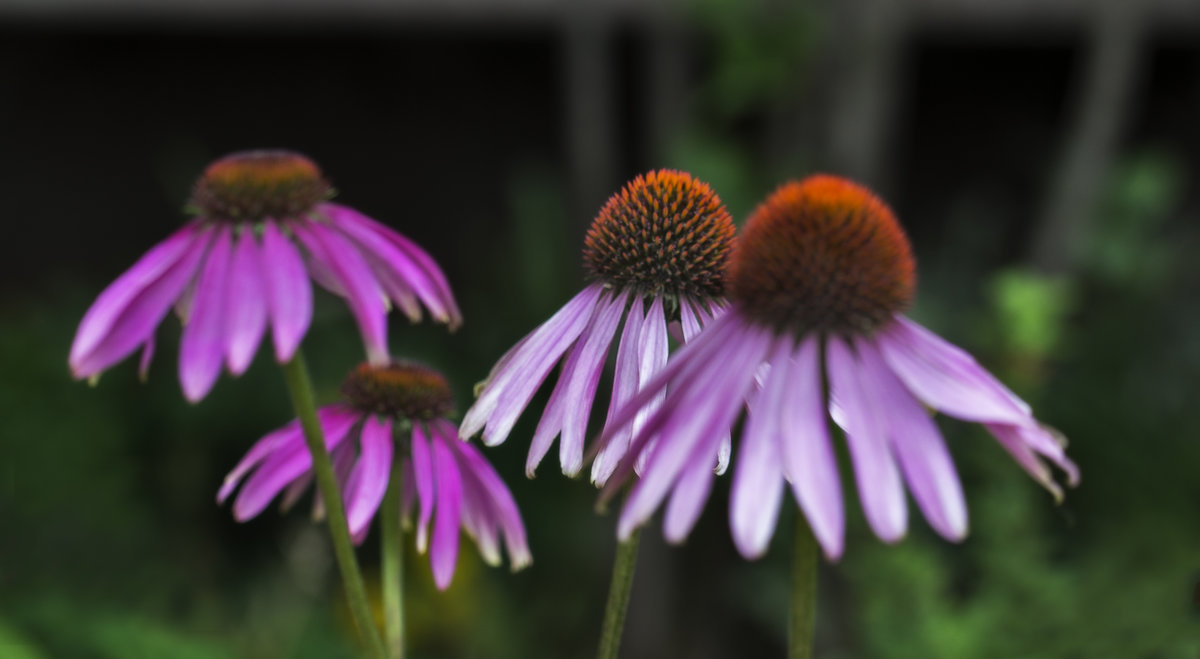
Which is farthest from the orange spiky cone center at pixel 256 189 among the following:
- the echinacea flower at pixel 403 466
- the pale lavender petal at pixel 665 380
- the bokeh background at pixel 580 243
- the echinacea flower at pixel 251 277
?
the bokeh background at pixel 580 243

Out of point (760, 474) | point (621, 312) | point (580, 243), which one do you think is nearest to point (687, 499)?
point (760, 474)

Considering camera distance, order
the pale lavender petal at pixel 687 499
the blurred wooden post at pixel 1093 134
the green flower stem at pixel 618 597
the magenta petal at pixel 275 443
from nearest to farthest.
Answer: the pale lavender petal at pixel 687 499, the green flower stem at pixel 618 597, the magenta petal at pixel 275 443, the blurred wooden post at pixel 1093 134

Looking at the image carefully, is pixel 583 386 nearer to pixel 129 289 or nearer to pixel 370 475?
pixel 370 475

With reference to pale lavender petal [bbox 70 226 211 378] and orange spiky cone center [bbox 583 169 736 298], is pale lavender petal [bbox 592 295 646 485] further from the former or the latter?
pale lavender petal [bbox 70 226 211 378]

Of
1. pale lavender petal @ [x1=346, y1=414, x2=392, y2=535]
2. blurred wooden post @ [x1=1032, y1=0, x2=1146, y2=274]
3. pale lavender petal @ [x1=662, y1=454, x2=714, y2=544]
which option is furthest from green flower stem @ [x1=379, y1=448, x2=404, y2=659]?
blurred wooden post @ [x1=1032, y1=0, x2=1146, y2=274]

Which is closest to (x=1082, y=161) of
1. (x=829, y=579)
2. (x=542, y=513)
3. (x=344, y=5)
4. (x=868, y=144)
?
(x=868, y=144)

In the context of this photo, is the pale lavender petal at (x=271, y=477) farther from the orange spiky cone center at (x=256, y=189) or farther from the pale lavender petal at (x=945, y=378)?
the pale lavender petal at (x=945, y=378)

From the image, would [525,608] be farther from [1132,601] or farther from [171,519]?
[1132,601]
